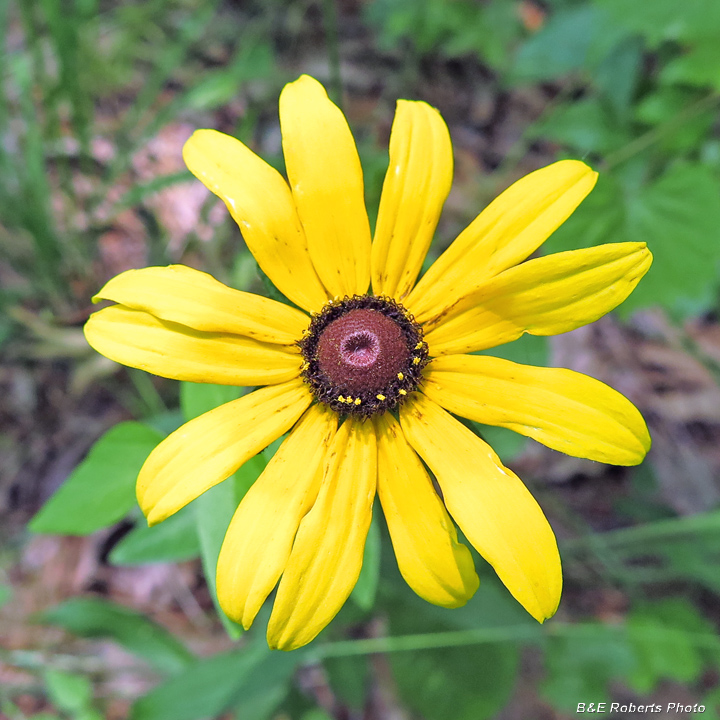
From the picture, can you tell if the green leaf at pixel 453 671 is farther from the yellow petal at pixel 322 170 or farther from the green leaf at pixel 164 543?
the yellow petal at pixel 322 170

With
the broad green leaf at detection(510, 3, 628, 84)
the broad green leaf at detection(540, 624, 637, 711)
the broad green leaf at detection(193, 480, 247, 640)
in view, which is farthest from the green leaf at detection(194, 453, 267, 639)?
the broad green leaf at detection(510, 3, 628, 84)

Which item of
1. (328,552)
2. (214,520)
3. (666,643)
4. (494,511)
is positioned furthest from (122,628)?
(666,643)

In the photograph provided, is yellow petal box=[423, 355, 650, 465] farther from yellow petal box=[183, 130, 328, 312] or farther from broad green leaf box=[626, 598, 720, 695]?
broad green leaf box=[626, 598, 720, 695]

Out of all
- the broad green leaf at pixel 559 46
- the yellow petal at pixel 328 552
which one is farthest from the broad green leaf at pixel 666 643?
the broad green leaf at pixel 559 46

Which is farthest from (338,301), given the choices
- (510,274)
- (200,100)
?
(200,100)

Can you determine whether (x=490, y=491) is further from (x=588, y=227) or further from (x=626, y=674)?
Answer: (x=626, y=674)

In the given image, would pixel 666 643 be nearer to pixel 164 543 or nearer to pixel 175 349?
pixel 164 543

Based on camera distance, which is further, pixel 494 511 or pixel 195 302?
pixel 195 302
